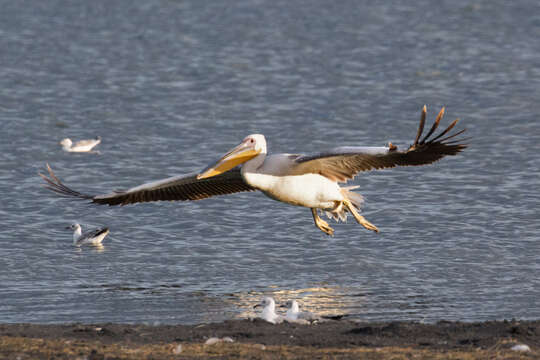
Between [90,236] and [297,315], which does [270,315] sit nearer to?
[297,315]

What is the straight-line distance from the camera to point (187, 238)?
14.3 meters

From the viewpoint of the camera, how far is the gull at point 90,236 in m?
13.8

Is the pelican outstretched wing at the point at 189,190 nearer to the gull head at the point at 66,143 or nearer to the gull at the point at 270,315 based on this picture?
the gull at the point at 270,315

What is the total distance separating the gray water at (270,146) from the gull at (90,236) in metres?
0.16

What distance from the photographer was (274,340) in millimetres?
9086

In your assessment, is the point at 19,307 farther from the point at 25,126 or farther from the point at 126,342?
→ the point at 25,126

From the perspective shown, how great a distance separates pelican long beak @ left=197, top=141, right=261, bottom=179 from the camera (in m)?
10.6

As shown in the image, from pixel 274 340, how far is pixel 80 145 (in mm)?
10189

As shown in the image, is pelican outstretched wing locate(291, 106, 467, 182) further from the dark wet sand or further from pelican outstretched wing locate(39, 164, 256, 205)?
the dark wet sand

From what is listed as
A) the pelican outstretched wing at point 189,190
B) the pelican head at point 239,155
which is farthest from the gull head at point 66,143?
the pelican head at point 239,155

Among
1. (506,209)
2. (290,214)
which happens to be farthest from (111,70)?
(506,209)

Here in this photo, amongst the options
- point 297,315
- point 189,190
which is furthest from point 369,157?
point 189,190

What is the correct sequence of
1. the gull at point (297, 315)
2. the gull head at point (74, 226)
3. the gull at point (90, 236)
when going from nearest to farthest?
the gull at point (297, 315) < the gull at point (90, 236) < the gull head at point (74, 226)

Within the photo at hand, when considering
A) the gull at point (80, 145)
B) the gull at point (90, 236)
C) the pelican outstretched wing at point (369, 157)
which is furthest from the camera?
the gull at point (80, 145)
